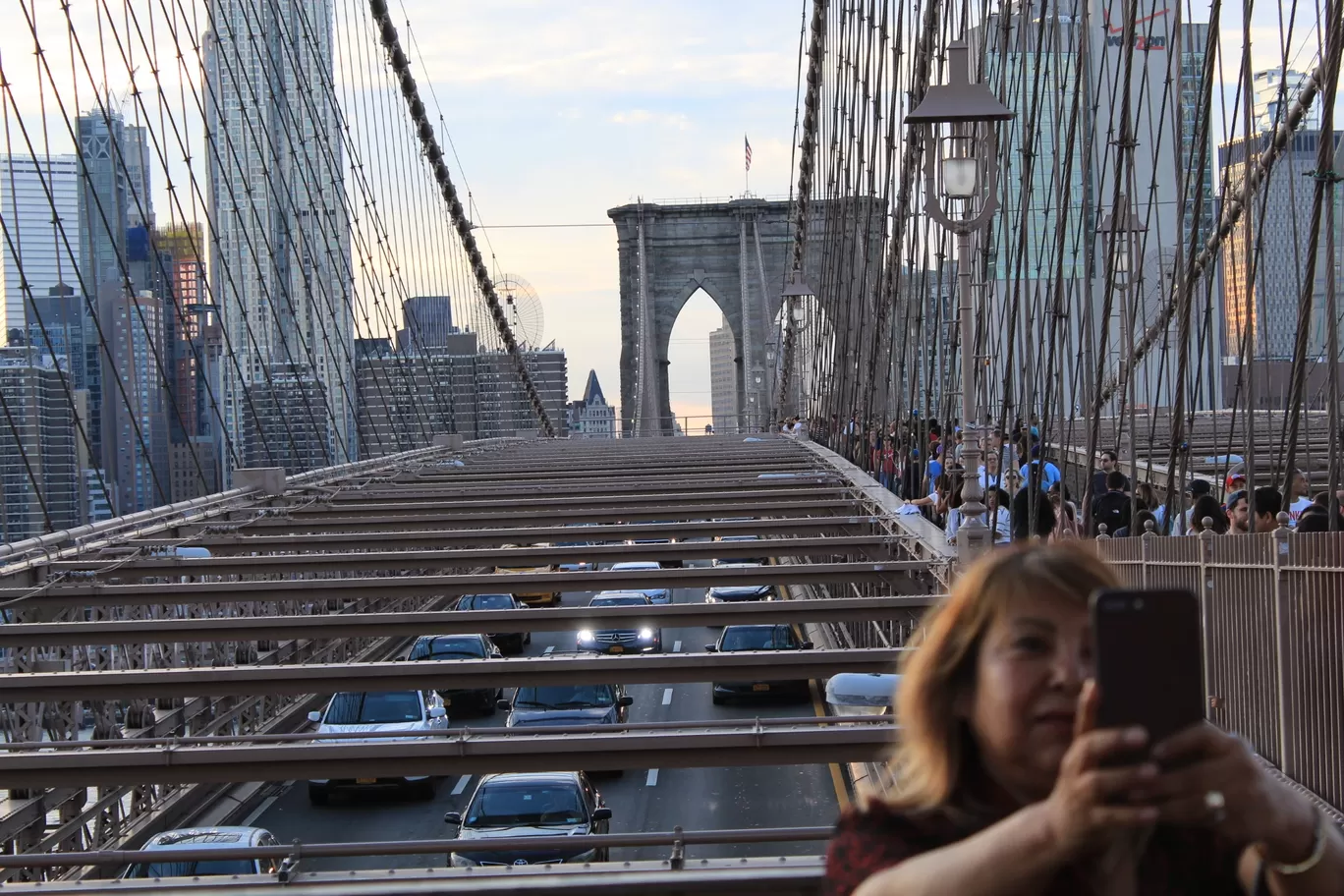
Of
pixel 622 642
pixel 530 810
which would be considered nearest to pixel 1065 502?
pixel 530 810

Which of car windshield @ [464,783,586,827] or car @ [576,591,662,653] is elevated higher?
car windshield @ [464,783,586,827]

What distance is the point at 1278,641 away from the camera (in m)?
5.22

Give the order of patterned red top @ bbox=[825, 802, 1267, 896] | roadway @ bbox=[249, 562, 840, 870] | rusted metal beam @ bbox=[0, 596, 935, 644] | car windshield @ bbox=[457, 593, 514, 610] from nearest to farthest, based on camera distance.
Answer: patterned red top @ bbox=[825, 802, 1267, 896], rusted metal beam @ bbox=[0, 596, 935, 644], roadway @ bbox=[249, 562, 840, 870], car windshield @ bbox=[457, 593, 514, 610]

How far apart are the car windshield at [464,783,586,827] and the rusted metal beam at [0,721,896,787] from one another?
638 centimetres

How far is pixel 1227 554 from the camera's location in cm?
577

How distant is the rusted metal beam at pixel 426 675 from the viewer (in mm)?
8258

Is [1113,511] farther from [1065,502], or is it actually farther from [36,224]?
[36,224]

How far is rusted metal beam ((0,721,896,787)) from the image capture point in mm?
6781

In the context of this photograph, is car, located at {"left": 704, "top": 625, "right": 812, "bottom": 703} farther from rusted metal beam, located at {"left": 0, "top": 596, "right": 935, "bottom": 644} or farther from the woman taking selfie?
the woman taking selfie

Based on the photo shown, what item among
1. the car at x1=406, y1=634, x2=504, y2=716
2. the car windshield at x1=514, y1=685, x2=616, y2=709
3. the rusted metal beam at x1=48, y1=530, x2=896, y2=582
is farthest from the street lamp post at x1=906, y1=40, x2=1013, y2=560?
the car at x1=406, y1=634, x2=504, y2=716

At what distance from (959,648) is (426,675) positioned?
6.82 meters

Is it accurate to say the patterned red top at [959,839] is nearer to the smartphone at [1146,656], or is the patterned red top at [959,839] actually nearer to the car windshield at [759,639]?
the smartphone at [1146,656]

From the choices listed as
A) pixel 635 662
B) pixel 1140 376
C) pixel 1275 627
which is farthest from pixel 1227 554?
pixel 1140 376

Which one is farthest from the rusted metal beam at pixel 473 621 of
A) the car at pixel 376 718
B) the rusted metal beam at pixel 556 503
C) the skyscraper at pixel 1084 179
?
the car at pixel 376 718
